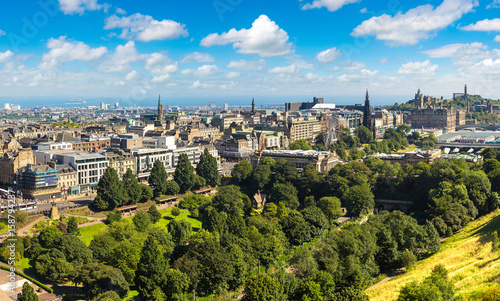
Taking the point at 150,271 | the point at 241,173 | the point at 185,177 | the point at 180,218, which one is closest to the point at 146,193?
the point at 180,218

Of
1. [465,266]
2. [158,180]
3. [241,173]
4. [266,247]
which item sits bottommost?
[266,247]

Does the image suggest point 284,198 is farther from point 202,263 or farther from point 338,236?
point 202,263

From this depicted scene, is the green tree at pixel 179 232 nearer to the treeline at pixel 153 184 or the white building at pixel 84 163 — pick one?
the treeline at pixel 153 184

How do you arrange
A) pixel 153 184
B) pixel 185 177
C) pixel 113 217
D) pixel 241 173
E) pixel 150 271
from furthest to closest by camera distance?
pixel 241 173
pixel 185 177
pixel 153 184
pixel 113 217
pixel 150 271

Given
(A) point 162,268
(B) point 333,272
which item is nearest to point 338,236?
(B) point 333,272

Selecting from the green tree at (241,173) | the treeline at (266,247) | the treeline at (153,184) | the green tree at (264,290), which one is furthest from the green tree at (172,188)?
the green tree at (264,290)

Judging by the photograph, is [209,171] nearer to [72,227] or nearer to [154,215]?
[154,215]
